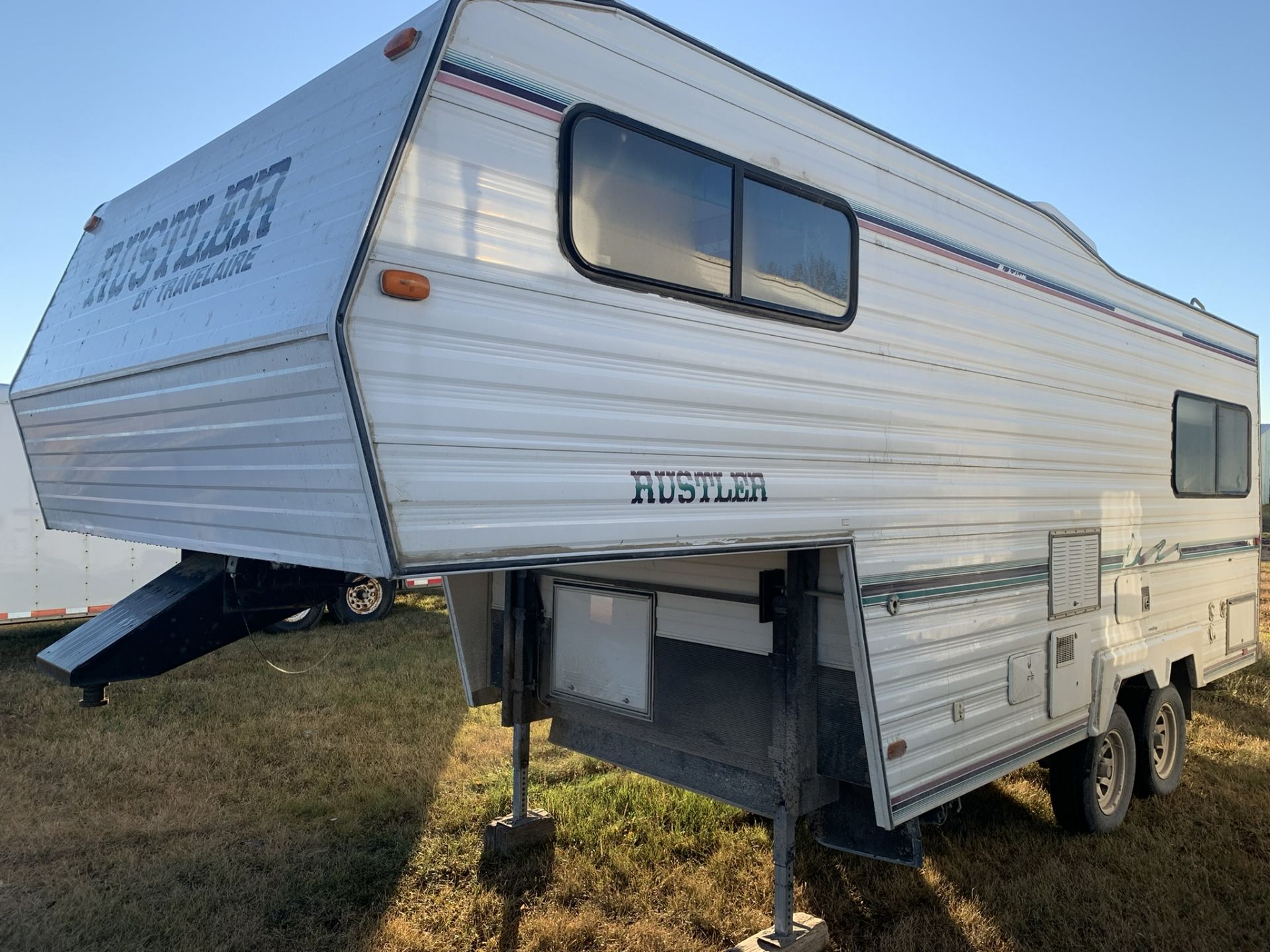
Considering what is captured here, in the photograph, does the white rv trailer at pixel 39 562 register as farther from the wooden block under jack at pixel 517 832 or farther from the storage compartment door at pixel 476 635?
the wooden block under jack at pixel 517 832

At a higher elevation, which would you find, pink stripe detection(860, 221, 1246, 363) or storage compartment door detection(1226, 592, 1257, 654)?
pink stripe detection(860, 221, 1246, 363)

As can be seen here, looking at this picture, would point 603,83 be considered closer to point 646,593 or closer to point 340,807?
point 646,593

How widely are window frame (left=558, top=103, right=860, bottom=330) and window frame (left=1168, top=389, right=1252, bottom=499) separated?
10.9ft

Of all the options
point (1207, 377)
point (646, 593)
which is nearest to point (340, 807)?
point (646, 593)

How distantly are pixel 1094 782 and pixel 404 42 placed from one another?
4.79m

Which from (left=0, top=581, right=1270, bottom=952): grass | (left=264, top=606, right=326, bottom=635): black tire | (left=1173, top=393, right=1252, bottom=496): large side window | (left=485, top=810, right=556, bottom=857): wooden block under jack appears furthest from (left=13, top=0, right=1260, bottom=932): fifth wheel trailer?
(left=264, top=606, right=326, bottom=635): black tire

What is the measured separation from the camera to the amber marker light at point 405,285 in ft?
7.03

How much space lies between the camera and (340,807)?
512 centimetres

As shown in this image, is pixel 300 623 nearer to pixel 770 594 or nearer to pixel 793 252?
pixel 770 594

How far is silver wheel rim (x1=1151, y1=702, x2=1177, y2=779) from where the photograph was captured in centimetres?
559

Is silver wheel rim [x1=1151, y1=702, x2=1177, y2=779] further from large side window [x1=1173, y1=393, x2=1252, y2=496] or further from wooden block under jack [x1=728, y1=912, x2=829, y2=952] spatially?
wooden block under jack [x1=728, y1=912, x2=829, y2=952]

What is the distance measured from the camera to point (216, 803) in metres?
5.13

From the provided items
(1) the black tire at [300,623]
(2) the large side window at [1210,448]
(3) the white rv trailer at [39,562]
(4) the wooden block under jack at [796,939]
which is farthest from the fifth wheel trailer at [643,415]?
(1) the black tire at [300,623]

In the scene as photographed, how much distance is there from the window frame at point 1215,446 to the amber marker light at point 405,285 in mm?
5007
